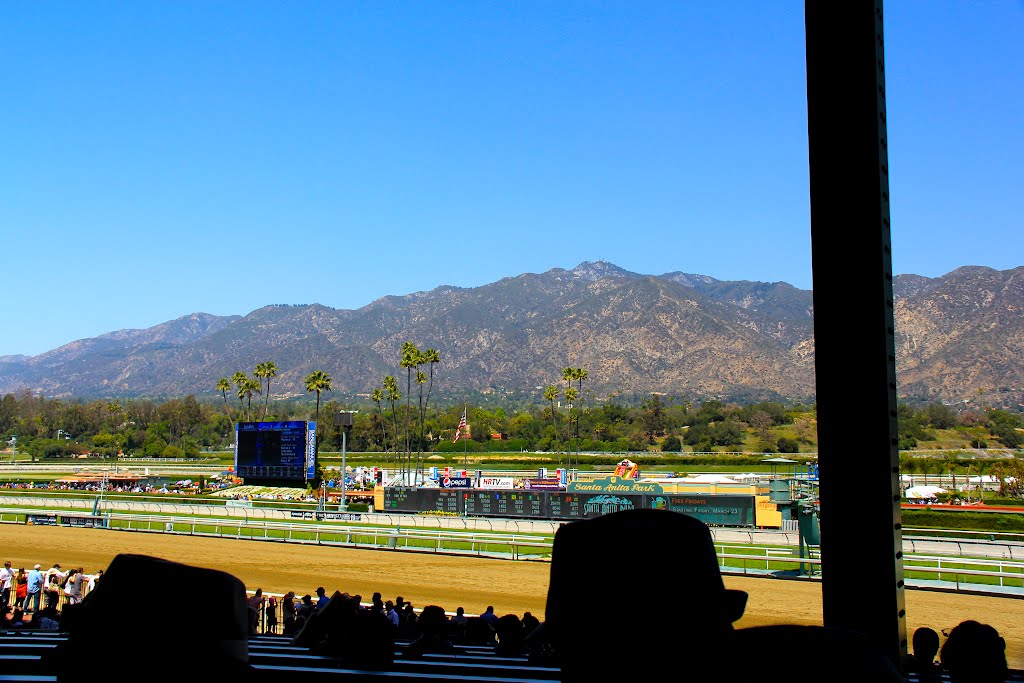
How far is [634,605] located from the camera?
1.65 metres

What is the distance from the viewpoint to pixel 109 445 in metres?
103

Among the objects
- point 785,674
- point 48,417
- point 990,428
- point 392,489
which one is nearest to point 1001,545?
point 392,489

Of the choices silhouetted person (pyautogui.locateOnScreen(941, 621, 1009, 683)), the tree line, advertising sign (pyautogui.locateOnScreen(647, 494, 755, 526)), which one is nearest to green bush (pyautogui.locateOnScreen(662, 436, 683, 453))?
the tree line

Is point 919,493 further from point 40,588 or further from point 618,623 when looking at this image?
point 618,623

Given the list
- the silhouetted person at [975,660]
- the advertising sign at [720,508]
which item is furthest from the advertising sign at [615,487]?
the silhouetted person at [975,660]

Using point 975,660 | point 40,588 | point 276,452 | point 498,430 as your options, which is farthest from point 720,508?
point 498,430

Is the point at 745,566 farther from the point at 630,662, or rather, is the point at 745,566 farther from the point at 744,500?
the point at 630,662

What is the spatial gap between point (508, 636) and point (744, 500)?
75.4 ft

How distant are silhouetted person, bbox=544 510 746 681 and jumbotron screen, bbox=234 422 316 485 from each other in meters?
39.3

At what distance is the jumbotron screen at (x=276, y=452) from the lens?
39812 mm

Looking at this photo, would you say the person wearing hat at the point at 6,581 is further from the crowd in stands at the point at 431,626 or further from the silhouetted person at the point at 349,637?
the silhouetted person at the point at 349,637

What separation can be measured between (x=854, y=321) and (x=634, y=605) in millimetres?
2298

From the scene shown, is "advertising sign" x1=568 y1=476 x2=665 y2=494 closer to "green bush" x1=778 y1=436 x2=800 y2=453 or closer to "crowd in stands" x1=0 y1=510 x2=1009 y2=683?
"crowd in stands" x1=0 y1=510 x2=1009 y2=683

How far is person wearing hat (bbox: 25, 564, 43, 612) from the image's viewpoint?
50.5 ft
